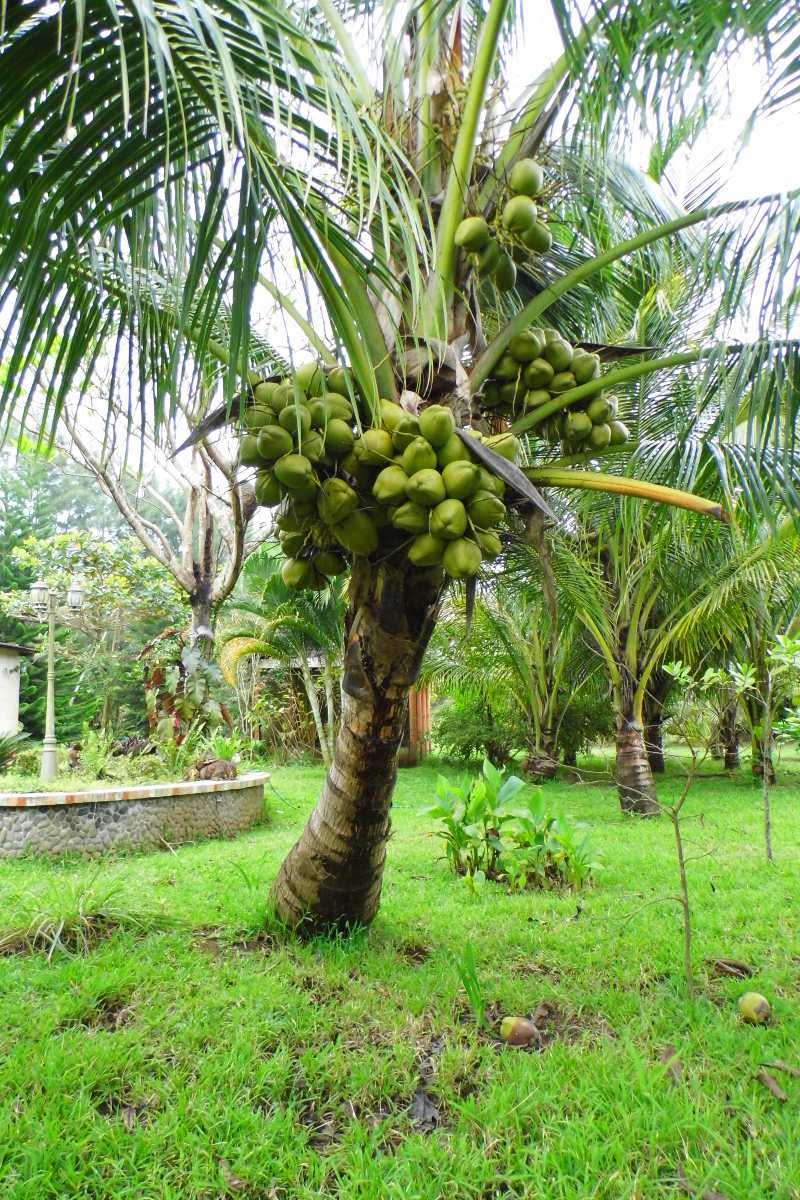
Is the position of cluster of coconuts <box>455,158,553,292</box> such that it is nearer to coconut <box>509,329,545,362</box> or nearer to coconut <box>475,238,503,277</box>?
coconut <box>475,238,503,277</box>

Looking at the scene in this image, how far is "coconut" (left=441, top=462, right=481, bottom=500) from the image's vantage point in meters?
2.06

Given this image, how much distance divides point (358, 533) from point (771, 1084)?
6.61ft

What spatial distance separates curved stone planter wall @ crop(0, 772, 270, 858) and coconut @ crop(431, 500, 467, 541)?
5.00m

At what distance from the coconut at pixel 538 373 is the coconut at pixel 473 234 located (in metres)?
0.41

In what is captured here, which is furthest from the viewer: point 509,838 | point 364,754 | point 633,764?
point 633,764

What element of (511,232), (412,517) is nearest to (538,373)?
(511,232)

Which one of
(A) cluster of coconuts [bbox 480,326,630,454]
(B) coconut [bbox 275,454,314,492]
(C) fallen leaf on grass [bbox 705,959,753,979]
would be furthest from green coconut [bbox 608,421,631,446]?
(C) fallen leaf on grass [bbox 705,959,753,979]

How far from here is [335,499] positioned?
86.7 inches

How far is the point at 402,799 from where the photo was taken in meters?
9.31

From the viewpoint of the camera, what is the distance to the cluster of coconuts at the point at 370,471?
6.84 ft

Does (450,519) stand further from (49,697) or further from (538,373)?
(49,697)

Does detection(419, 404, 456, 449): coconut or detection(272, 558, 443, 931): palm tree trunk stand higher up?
detection(419, 404, 456, 449): coconut

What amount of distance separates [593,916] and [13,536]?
2228 centimetres

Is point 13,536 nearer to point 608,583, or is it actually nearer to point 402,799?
point 402,799
